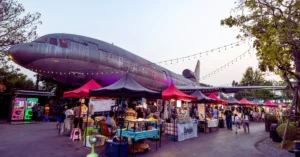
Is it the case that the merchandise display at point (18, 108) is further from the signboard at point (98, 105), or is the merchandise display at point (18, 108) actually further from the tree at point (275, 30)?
the tree at point (275, 30)

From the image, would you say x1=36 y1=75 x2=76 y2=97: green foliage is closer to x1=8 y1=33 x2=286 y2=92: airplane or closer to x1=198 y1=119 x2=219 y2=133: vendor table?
x1=8 y1=33 x2=286 y2=92: airplane

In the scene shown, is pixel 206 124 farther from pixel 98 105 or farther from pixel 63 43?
pixel 63 43

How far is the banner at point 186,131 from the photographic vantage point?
439 inches

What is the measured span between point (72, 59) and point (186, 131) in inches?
357

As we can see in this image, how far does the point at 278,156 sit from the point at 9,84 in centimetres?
2653

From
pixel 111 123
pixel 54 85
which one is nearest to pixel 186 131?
pixel 111 123

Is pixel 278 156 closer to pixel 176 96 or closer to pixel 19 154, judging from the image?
pixel 176 96

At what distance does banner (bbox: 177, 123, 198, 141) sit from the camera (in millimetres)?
11158

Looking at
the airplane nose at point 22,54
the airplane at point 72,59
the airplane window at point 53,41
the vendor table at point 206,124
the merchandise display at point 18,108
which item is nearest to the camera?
the airplane nose at point 22,54

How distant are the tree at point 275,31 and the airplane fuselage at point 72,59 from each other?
375 inches

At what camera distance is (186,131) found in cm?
1174

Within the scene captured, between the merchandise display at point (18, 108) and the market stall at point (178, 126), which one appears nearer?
the market stall at point (178, 126)

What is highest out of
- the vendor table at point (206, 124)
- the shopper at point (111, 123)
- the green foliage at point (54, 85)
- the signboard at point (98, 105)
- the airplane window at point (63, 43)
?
the airplane window at point (63, 43)

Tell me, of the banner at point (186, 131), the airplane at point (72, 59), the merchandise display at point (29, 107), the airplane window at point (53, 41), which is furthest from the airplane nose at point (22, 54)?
the banner at point (186, 131)
